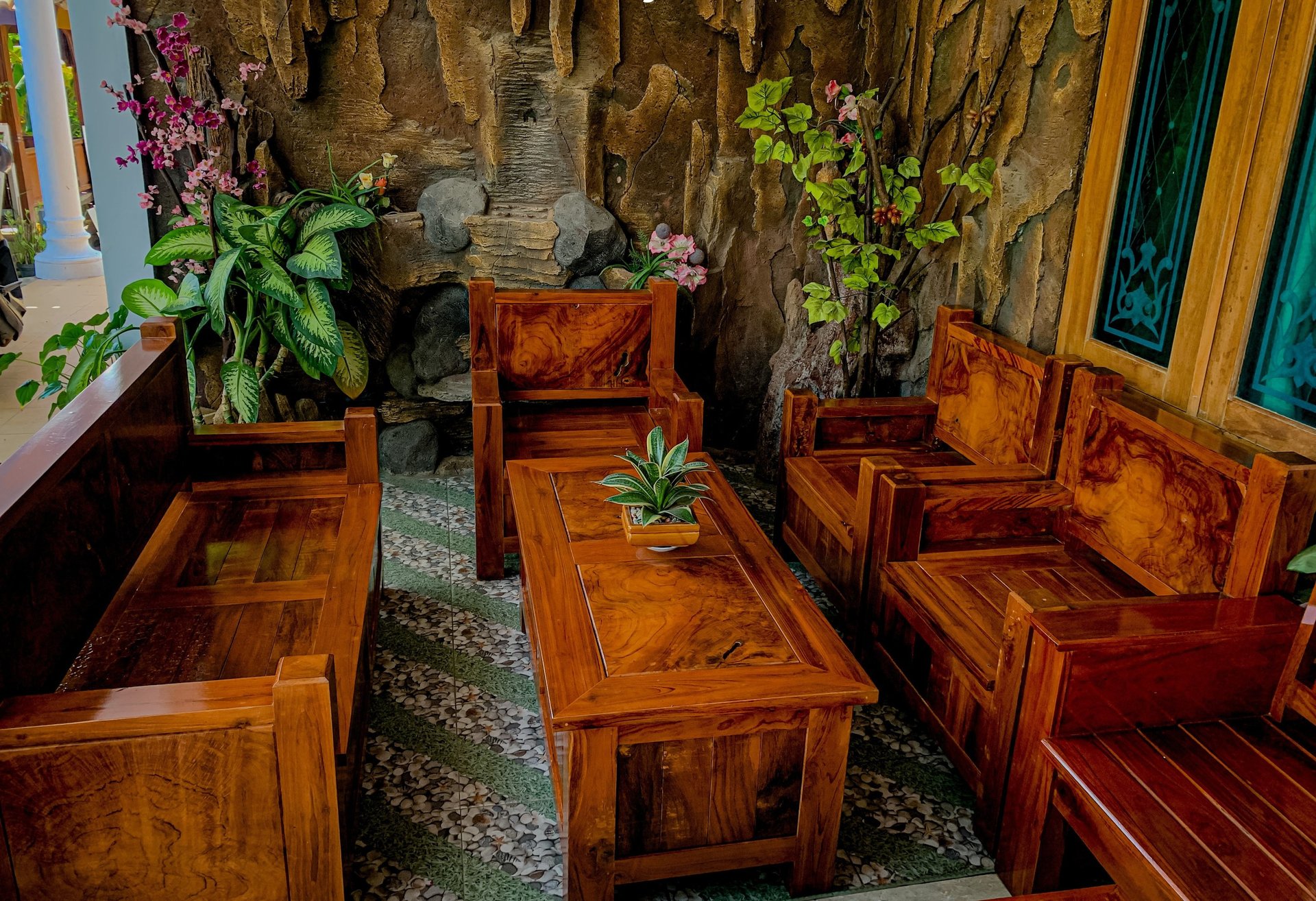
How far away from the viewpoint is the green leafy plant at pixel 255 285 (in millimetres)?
3752

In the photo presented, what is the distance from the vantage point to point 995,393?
324 cm

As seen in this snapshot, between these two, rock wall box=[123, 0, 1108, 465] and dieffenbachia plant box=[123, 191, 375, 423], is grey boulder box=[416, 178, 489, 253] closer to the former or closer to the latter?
rock wall box=[123, 0, 1108, 465]

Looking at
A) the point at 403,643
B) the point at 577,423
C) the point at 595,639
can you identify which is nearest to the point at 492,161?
the point at 577,423

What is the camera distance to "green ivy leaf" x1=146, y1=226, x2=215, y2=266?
380 cm

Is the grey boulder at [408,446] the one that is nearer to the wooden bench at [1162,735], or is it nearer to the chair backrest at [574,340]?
the chair backrest at [574,340]

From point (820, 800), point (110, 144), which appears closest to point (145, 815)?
point (820, 800)

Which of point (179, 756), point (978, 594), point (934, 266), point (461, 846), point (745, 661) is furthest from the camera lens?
point (934, 266)

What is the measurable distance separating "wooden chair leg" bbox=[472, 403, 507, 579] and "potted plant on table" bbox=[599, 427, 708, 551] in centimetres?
89

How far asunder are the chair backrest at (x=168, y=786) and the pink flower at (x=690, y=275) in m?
2.93

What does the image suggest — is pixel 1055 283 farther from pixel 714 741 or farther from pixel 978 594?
pixel 714 741

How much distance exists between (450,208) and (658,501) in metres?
2.28

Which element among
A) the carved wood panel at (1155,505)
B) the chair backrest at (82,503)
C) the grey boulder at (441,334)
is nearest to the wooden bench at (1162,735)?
the carved wood panel at (1155,505)

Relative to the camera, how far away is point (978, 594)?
2551 millimetres

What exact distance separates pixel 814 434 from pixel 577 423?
0.93 meters
